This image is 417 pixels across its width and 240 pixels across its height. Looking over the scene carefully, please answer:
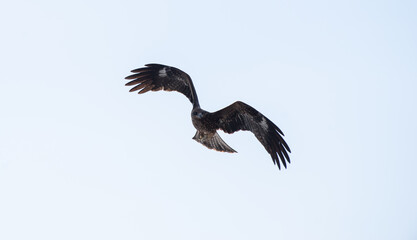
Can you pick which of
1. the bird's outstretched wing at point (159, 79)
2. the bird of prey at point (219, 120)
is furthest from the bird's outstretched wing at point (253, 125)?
the bird's outstretched wing at point (159, 79)

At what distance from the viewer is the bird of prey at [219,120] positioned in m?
12.2

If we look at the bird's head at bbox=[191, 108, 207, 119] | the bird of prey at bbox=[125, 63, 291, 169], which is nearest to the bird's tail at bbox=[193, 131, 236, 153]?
the bird of prey at bbox=[125, 63, 291, 169]

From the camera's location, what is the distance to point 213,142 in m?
13.1

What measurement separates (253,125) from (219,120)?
0.75 meters

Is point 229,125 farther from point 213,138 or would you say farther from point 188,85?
point 188,85

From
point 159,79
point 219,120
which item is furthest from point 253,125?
point 159,79

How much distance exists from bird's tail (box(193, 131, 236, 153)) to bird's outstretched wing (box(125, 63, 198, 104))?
131 cm

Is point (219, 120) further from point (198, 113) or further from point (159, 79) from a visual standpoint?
point (159, 79)

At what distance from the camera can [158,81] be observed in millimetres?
14297

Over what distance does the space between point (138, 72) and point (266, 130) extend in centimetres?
375

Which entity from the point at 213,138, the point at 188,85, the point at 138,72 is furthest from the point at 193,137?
the point at 138,72

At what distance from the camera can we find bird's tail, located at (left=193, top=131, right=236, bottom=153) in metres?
13.1

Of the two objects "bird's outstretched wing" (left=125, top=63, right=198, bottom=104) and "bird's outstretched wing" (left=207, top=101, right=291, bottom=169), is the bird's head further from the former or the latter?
"bird's outstretched wing" (left=125, top=63, right=198, bottom=104)

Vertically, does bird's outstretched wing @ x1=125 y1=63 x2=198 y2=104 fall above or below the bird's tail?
above
